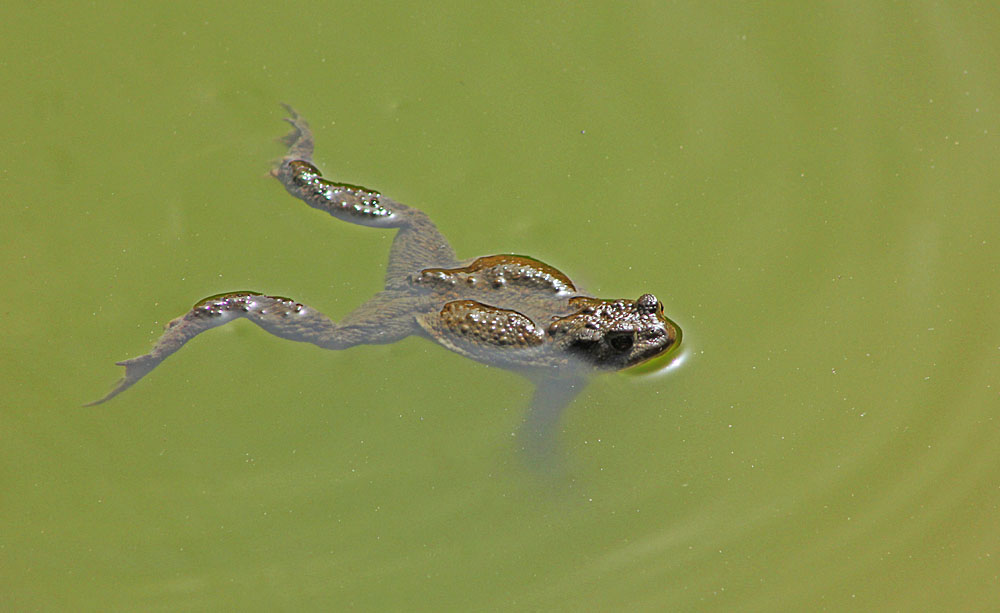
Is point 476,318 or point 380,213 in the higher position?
point 380,213

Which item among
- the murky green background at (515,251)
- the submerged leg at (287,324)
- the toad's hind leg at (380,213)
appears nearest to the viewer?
the murky green background at (515,251)

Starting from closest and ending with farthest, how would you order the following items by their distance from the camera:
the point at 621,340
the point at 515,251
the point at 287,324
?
1. the point at 621,340
2. the point at 287,324
3. the point at 515,251

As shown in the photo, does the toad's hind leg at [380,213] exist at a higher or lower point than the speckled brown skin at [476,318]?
higher

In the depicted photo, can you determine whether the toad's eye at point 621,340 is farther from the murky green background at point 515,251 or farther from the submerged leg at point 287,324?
the submerged leg at point 287,324

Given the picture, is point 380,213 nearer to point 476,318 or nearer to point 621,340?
point 476,318

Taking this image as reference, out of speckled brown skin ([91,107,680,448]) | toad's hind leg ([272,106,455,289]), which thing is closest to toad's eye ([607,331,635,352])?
speckled brown skin ([91,107,680,448])

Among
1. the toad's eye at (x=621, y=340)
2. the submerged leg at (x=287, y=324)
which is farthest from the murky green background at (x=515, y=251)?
the toad's eye at (x=621, y=340)

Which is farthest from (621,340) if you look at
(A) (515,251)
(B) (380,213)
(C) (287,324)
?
(C) (287,324)
